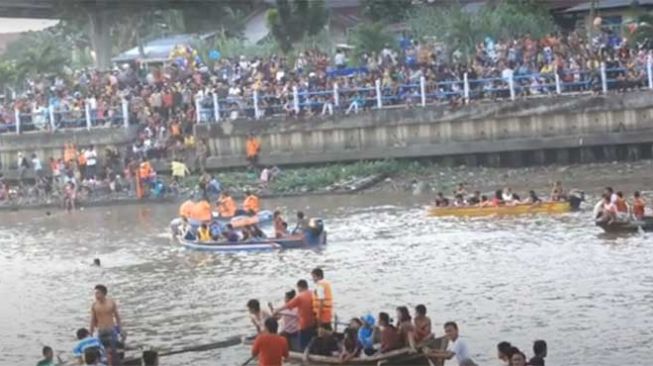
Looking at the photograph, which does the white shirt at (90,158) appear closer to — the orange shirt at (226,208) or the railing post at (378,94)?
the railing post at (378,94)

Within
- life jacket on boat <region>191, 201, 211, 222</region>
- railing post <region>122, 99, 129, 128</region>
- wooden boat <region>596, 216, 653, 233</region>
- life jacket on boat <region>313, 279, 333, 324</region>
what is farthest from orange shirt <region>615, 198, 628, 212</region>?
railing post <region>122, 99, 129, 128</region>

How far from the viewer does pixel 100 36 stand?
58.7 metres

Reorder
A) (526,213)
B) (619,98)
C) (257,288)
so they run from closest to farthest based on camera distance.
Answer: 1. (257,288)
2. (526,213)
3. (619,98)

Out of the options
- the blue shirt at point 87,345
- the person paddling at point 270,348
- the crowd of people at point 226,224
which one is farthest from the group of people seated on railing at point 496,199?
the person paddling at point 270,348

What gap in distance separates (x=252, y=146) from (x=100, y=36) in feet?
45.9

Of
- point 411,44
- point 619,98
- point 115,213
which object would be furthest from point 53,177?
point 619,98

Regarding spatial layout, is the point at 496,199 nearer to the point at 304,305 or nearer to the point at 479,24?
the point at 479,24

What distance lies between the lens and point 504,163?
Answer: 44781 mm

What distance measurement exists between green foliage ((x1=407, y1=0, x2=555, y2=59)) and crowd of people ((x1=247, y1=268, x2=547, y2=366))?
2580cm

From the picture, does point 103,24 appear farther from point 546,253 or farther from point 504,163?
point 546,253

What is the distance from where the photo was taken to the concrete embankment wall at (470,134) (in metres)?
43.2

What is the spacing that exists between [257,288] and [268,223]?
24.7ft

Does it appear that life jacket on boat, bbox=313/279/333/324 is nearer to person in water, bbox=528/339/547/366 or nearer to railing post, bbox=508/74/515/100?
person in water, bbox=528/339/547/366

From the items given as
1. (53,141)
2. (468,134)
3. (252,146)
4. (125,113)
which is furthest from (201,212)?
(53,141)
